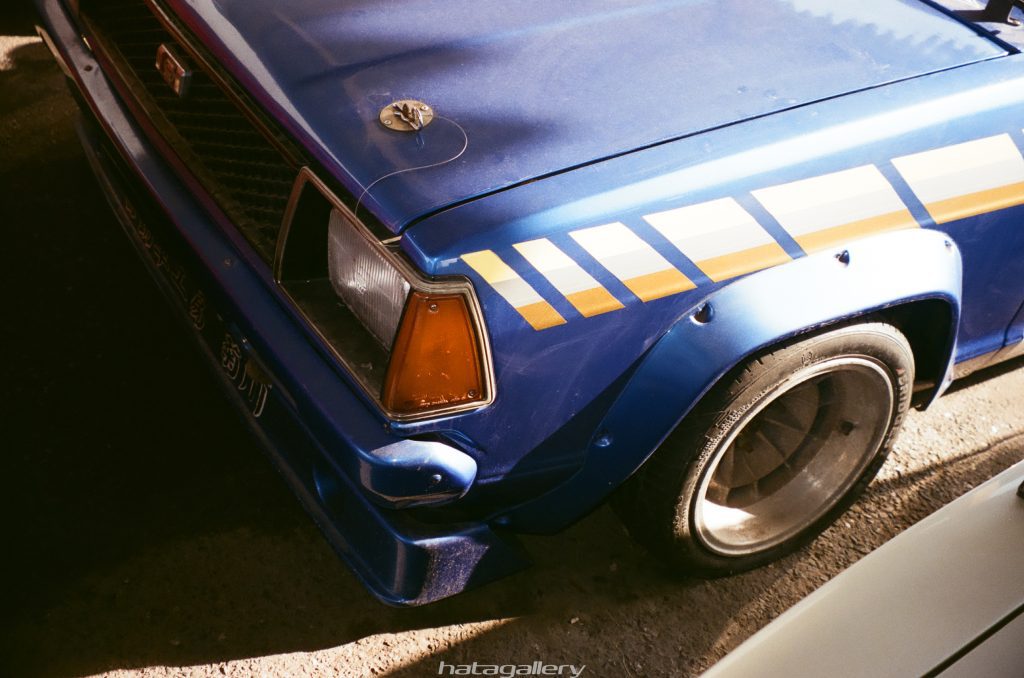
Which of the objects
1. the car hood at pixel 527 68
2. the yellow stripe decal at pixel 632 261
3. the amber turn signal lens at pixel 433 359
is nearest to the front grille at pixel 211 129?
the car hood at pixel 527 68

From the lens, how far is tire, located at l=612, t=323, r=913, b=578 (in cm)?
193

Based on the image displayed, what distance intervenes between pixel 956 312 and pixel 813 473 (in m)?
0.53

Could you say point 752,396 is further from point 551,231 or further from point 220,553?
point 220,553

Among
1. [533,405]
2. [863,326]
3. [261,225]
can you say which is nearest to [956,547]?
[863,326]

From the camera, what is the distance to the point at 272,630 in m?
2.15

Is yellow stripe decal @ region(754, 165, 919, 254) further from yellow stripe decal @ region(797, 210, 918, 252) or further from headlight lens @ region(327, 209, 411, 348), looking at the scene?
headlight lens @ region(327, 209, 411, 348)

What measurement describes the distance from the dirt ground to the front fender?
403 millimetres

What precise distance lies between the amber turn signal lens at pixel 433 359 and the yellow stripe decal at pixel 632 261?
249 mm

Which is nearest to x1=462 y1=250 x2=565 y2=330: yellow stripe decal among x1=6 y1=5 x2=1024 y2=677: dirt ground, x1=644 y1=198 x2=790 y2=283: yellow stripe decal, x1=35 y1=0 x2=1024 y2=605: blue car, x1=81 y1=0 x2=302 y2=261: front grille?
x1=35 y1=0 x2=1024 y2=605: blue car

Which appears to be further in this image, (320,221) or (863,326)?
(863,326)

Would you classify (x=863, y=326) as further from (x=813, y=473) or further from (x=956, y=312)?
(x=813, y=473)

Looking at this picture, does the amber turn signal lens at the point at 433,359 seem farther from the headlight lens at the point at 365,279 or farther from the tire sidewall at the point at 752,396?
the tire sidewall at the point at 752,396

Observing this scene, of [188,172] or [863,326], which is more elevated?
[188,172]

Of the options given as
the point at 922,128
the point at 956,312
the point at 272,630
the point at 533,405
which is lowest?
the point at 272,630
